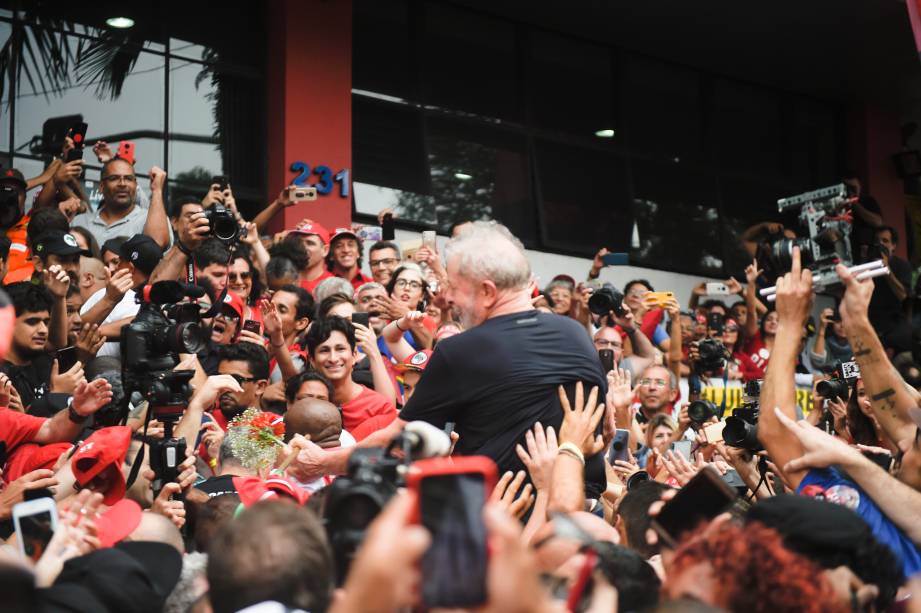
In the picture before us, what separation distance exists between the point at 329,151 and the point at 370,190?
707 millimetres

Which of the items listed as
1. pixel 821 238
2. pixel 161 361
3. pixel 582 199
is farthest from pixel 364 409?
pixel 582 199

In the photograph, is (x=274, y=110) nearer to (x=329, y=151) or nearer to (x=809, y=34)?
(x=329, y=151)

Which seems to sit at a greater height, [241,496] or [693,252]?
[693,252]

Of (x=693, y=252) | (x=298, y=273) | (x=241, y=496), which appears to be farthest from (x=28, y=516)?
(x=693, y=252)

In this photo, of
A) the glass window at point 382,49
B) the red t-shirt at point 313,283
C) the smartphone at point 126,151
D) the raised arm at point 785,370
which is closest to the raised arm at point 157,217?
the smartphone at point 126,151

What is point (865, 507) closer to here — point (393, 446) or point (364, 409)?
point (393, 446)

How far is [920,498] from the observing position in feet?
11.4

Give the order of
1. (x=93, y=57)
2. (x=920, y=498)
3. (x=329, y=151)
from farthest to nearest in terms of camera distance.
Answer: (x=329, y=151) < (x=93, y=57) < (x=920, y=498)

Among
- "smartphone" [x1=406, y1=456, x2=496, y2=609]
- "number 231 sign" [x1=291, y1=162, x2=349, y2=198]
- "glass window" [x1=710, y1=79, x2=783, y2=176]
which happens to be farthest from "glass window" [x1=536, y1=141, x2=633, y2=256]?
"smartphone" [x1=406, y1=456, x2=496, y2=609]

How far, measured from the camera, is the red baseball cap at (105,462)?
3889 millimetres

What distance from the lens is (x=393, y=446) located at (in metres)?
2.33

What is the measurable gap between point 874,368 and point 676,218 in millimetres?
10073

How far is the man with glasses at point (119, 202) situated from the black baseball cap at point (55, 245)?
127 cm

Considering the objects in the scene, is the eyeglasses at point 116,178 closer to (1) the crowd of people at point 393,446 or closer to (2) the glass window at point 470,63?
(1) the crowd of people at point 393,446
